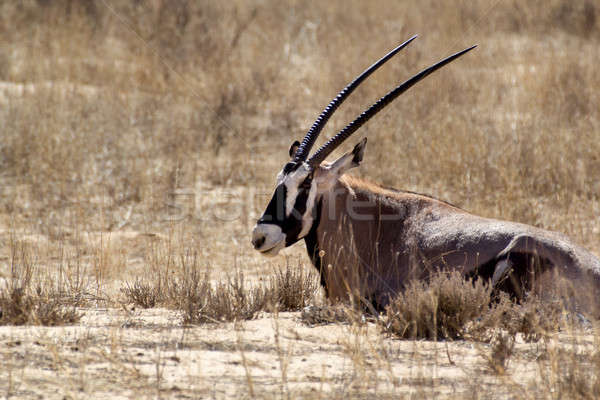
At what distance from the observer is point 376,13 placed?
15695 mm

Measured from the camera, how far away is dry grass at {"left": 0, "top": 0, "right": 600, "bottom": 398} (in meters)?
4.27

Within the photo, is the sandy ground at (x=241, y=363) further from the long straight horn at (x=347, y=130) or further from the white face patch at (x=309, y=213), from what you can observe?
A: the long straight horn at (x=347, y=130)

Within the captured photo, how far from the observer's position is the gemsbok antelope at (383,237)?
5574mm

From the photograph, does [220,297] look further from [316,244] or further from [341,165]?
[341,165]

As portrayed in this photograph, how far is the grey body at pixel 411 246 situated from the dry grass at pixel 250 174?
328mm

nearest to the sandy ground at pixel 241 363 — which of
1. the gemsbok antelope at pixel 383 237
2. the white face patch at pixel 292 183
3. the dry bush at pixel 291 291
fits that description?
the gemsbok antelope at pixel 383 237

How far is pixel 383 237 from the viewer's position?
6262 mm

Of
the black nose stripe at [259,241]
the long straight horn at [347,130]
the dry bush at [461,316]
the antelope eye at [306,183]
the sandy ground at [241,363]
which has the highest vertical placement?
the long straight horn at [347,130]

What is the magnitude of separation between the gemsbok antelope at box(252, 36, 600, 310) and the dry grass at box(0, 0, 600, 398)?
0.31 m

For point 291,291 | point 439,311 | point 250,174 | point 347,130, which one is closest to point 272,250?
point 291,291

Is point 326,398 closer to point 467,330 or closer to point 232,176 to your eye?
point 467,330

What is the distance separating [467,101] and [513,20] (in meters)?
4.54

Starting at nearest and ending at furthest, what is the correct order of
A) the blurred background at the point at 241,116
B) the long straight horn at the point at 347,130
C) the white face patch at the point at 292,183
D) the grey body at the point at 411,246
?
1. the grey body at the point at 411,246
2. the white face patch at the point at 292,183
3. the long straight horn at the point at 347,130
4. the blurred background at the point at 241,116

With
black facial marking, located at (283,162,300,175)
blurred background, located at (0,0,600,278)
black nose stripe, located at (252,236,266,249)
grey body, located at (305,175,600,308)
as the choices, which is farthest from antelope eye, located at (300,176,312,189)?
blurred background, located at (0,0,600,278)
